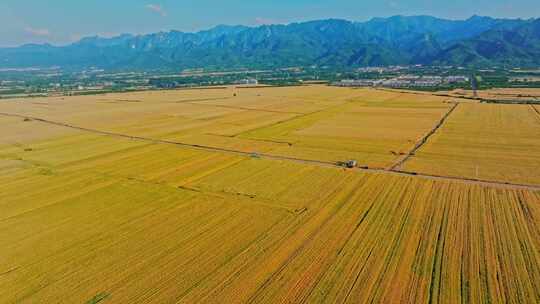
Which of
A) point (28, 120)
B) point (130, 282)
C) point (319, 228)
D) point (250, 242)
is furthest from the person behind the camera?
point (28, 120)

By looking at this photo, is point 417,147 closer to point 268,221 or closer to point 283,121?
point 268,221

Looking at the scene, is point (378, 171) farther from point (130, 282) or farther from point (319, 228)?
point (130, 282)

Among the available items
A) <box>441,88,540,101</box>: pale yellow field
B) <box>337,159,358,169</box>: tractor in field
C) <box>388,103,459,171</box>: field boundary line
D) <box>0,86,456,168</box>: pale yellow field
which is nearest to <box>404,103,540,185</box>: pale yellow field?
<box>388,103,459,171</box>: field boundary line

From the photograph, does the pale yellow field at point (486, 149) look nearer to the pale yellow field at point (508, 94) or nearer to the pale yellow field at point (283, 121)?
the pale yellow field at point (283, 121)

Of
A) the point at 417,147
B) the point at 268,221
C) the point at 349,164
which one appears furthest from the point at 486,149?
the point at 268,221

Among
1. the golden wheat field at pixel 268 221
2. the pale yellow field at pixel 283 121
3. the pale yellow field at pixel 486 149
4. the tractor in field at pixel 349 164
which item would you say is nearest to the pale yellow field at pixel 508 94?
the pale yellow field at pixel 283 121

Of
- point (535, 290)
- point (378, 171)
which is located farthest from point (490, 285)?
point (378, 171)

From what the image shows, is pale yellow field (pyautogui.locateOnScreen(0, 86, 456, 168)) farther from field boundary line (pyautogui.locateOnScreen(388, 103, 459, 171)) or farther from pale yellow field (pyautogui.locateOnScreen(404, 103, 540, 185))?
pale yellow field (pyautogui.locateOnScreen(404, 103, 540, 185))
